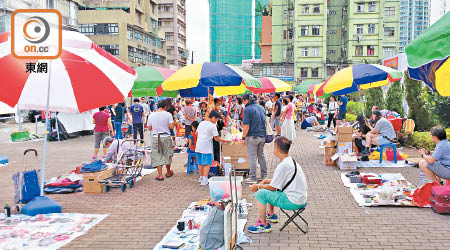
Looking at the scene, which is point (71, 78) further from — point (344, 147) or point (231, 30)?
point (231, 30)

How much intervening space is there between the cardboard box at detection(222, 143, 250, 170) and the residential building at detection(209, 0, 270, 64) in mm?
99829

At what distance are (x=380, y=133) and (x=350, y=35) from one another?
45.8 metres

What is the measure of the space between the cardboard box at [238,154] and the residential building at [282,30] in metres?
49.6

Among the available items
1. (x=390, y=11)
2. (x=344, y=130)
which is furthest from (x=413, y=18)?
(x=344, y=130)

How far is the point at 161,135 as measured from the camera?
9695 mm

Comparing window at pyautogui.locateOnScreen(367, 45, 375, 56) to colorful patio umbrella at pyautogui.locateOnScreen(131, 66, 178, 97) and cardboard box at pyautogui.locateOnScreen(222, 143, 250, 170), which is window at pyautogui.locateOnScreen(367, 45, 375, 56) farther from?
cardboard box at pyautogui.locateOnScreen(222, 143, 250, 170)

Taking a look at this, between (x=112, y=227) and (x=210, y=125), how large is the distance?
11.4 feet

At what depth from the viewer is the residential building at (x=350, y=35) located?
53.4m

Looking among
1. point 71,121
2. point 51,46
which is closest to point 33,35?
point 51,46

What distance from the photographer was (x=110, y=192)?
349 inches

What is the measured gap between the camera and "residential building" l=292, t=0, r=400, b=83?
5341 cm

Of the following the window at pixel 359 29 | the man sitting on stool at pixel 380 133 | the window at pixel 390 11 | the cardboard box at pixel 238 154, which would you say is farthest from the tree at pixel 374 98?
the window at pixel 390 11

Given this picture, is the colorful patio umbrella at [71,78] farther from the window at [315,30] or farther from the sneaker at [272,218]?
the window at [315,30]

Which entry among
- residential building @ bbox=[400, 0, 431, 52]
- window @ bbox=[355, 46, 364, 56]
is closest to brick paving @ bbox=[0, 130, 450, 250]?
window @ bbox=[355, 46, 364, 56]
